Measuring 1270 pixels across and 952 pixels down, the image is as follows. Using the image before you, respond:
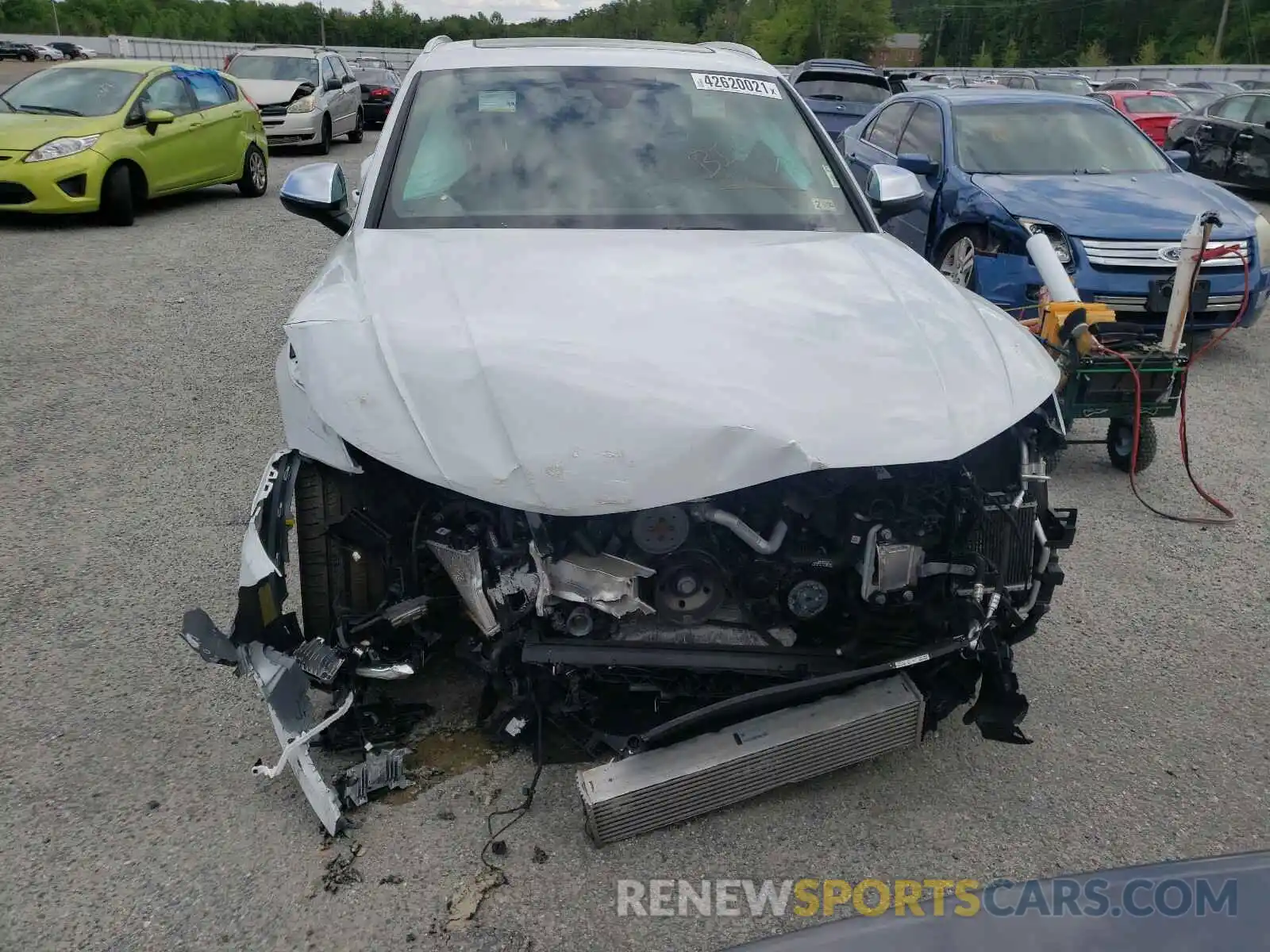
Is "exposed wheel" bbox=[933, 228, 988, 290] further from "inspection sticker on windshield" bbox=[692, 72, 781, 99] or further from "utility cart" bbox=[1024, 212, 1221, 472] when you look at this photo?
"inspection sticker on windshield" bbox=[692, 72, 781, 99]

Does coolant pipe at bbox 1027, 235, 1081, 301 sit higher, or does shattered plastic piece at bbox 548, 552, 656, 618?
coolant pipe at bbox 1027, 235, 1081, 301

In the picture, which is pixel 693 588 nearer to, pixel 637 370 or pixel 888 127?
pixel 637 370

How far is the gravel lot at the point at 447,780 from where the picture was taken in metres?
2.37

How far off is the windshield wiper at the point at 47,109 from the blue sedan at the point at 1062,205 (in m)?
Answer: 7.77

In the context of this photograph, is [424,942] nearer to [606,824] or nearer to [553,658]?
[606,824]

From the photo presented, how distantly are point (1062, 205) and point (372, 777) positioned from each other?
231 inches

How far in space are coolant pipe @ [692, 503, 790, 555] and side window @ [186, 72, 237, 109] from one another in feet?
35.0

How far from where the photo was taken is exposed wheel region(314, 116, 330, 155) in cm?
1599

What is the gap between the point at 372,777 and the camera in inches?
107

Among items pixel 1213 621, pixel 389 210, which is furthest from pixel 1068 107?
pixel 389 210

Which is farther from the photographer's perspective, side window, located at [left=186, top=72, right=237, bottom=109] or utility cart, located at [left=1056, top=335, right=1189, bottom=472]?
side window, located at [left=186, top=72, right=237, bottom=109]

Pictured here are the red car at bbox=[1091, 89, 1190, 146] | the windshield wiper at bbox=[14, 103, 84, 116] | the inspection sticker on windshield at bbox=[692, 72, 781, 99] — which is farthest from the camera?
the red car at bbox=[1091, 89, 1190, 146]

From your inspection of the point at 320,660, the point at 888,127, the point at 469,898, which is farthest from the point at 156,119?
the point at 469,898

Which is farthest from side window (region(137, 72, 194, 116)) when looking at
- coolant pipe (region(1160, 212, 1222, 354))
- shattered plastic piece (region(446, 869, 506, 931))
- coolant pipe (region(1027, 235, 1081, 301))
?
shattered plastic piece (region(446, 869, 506, 931))
